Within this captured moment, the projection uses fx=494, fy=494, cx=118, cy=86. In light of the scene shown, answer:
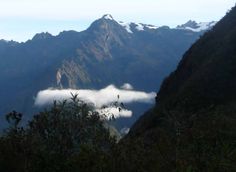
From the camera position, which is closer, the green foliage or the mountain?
the mountain

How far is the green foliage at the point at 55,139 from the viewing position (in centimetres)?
1642

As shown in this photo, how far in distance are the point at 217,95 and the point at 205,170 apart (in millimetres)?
37508

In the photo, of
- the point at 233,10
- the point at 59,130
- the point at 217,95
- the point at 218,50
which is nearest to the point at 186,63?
the point at 218,50

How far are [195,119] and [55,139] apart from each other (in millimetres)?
13408

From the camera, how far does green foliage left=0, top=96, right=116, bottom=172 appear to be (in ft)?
53.9

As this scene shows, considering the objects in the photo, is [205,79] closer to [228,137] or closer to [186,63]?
[186,63]

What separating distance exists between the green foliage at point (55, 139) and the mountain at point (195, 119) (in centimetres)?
116

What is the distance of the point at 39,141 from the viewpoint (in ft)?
57.3

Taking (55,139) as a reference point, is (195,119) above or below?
below

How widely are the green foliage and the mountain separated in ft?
3.80

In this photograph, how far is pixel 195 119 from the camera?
29.4m

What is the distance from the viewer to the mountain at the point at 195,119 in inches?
587

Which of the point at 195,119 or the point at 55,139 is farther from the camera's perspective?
the point at 195,119

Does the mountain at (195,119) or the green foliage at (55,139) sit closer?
the mountain at (195,119)
